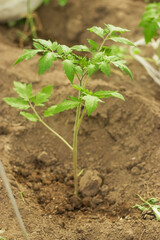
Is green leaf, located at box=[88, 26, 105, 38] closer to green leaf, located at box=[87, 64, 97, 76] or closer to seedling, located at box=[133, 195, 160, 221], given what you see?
green leaf, located at box=[87, 64, 97, 76]

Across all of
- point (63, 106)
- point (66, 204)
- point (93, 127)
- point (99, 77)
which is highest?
point (63, 106)

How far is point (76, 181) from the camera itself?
222 centimetres

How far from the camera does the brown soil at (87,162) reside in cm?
198

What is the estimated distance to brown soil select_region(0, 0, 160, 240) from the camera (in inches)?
78.1

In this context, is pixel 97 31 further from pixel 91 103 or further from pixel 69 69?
pixel 91 103

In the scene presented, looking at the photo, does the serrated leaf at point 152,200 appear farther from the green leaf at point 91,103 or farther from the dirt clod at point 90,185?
the green leaf at point 91,103

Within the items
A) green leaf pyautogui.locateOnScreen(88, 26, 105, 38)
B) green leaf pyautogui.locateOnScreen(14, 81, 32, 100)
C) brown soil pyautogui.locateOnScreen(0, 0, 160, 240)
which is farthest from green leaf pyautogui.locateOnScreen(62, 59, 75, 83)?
brown soil pyautogui.locateOnScreen(0, 0, 160, 240)

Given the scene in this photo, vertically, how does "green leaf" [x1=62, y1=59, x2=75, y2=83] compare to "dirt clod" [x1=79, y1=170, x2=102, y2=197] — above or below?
above

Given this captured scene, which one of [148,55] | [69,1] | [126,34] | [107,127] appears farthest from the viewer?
[69,1]

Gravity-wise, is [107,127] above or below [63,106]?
below

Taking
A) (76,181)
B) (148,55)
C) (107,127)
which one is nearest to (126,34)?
(148,55)

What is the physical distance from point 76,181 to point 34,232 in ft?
1.50

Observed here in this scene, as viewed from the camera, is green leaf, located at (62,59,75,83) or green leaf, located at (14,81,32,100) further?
green leaf, located at (14,81,32,100)

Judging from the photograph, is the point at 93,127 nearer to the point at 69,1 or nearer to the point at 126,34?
the point at 126,34
